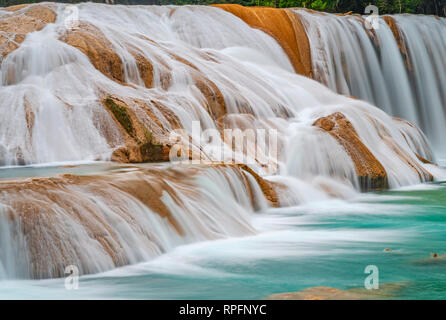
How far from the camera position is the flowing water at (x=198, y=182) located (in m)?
5.89

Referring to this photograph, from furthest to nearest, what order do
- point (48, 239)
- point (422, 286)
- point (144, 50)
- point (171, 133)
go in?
point (144, 50) < point (171, 133) < point (48, 239) < point (422, 286)

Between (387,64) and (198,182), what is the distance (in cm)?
1329

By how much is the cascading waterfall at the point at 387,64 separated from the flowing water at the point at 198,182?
0.11 m

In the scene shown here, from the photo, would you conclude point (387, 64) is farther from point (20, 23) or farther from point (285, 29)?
point (20, 23)

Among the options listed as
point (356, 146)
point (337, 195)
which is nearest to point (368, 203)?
point (337, 195)

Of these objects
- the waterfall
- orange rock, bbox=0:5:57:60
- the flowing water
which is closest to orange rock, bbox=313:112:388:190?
the flowing water

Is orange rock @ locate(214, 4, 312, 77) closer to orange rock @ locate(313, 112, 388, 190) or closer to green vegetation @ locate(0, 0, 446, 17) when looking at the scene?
orange rock @ locate(313, 112, 388, 190)

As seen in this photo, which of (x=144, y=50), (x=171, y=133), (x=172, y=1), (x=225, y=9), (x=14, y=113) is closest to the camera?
(x=14, y=113)

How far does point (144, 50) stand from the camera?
13.1 m

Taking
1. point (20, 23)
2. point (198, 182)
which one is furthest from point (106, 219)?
point (20, 23)

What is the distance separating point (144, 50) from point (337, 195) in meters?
4.85

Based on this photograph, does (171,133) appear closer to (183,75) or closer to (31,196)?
(183,75)

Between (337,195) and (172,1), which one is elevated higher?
(172,1)

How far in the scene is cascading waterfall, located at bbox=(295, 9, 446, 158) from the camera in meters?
19.4
